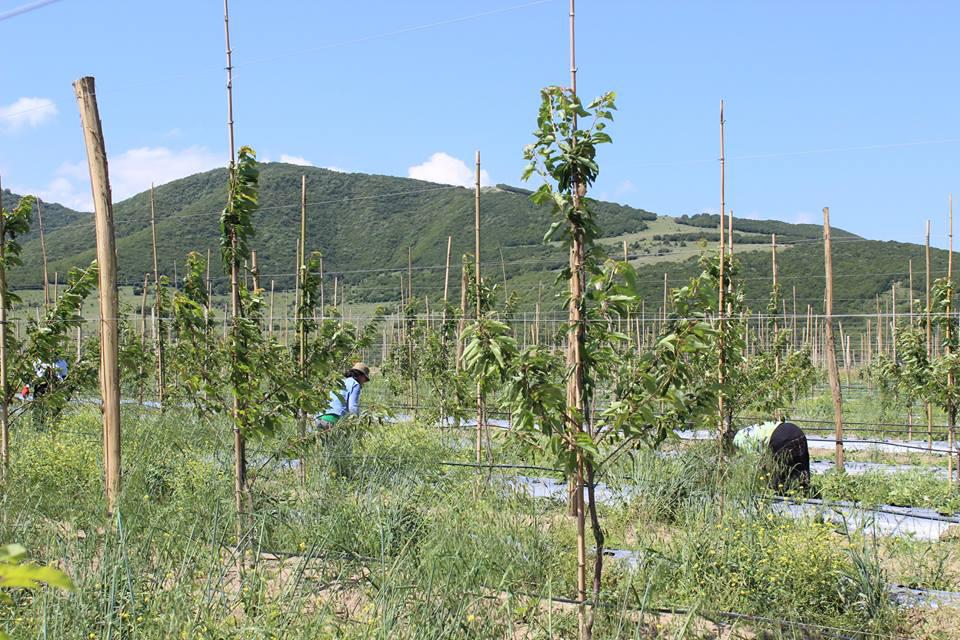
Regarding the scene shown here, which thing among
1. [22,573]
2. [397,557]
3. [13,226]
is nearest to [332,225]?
[13,226]

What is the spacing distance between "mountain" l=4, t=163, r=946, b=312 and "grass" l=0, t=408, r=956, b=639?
33.6 meters

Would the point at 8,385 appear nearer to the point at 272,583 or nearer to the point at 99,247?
the point at 99,247

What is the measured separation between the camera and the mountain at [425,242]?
4828 cm

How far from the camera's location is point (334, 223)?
91938 millimetres

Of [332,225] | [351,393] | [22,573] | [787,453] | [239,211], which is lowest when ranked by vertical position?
[787,453]

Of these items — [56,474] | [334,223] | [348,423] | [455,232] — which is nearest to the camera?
[348,423]

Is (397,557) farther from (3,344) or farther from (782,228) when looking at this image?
(782,228)

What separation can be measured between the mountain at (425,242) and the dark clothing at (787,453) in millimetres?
31902

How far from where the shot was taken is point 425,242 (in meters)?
79.8

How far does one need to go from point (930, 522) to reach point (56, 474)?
7.73 meters

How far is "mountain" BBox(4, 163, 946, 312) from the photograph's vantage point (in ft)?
158

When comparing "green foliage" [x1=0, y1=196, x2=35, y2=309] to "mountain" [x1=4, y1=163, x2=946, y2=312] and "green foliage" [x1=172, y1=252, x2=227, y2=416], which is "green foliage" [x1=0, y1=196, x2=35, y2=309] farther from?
"mountain" [x1=4, y1=163, x2=946, y2=312]

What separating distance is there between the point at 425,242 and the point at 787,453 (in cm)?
7257

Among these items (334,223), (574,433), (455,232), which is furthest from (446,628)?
(334,223)
